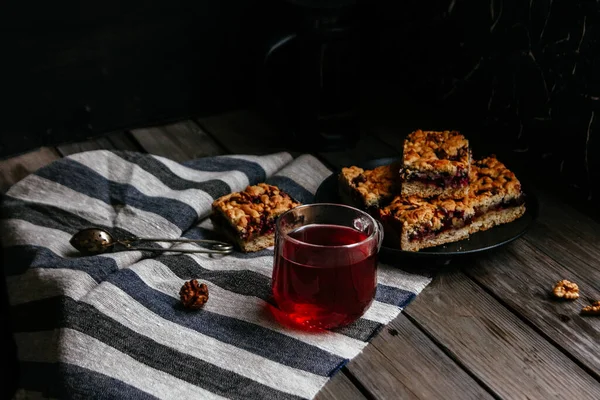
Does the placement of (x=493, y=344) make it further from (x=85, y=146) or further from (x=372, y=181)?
(x=85, y=146)

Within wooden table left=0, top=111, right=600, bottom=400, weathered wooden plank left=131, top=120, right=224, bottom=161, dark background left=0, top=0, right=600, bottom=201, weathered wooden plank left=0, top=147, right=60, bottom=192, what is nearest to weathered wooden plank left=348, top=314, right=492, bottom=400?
wooden table left=0, top=111, right=600, bottom=400

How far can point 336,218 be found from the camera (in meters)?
1.35

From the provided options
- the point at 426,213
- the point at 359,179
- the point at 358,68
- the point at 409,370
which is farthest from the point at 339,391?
the point at 358,68

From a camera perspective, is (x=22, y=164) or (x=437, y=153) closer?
(x=437, y=153)

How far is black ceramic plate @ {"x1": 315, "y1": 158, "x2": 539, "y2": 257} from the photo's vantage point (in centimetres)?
141

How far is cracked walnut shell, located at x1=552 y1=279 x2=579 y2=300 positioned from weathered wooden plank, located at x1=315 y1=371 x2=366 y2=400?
0.44m

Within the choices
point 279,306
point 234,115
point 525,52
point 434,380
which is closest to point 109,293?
point 279,306

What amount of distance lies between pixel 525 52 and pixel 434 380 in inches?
35.9

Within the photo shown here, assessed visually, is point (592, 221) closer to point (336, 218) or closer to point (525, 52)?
point (525, 52)

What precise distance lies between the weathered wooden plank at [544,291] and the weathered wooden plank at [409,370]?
7.7 inches

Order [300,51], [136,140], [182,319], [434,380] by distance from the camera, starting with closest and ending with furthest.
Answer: [434,380], [182,319], [300,51], [136,140]

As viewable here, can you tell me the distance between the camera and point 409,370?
3.95 ft

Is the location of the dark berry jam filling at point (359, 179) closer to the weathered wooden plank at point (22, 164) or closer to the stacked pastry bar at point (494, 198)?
the stacked pastry bar at point (494, 198)

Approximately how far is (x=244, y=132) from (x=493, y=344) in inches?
38.4
